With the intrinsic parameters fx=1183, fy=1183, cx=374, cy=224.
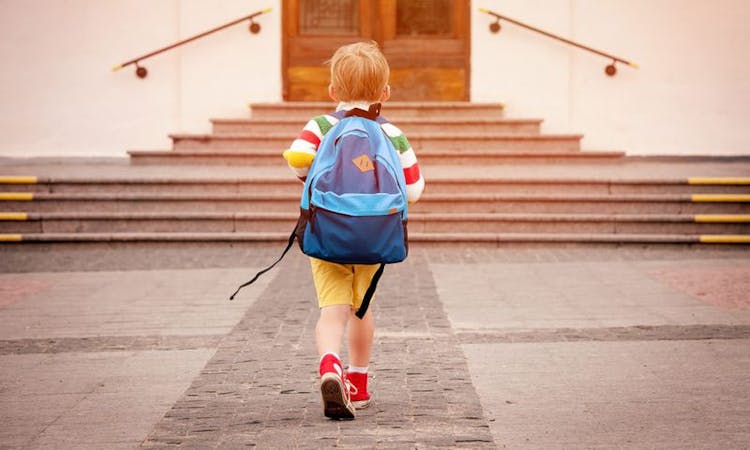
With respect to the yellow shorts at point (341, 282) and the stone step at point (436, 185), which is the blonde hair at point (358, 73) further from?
the stone step at point (436, 185)

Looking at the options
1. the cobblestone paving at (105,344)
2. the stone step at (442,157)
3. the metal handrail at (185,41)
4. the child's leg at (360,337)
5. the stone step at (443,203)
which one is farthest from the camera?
the metal handrail at (185,41)

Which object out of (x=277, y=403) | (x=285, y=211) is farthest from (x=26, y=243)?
(x=277, y=403)

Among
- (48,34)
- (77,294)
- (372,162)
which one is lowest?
(77,294)

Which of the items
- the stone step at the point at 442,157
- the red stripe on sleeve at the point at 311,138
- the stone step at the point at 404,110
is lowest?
the stone step at the point at 442,157

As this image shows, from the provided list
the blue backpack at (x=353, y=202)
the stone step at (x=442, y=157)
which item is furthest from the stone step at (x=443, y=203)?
the blue backpack at (x=353, y=202)

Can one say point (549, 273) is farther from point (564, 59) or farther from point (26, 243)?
point (564, 59)

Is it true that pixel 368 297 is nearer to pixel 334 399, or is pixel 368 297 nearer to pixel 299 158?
pixel 334 399

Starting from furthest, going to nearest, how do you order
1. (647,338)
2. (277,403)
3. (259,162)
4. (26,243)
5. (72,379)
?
(259,162), (26,243), (647,338), (72,379), (277,403)

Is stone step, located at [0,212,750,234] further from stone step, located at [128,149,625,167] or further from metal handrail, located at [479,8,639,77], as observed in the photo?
metal handrail, located at [479,8,639,77]

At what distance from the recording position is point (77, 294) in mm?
8703

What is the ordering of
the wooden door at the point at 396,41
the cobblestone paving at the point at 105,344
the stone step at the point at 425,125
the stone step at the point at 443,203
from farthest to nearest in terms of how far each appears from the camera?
1. the wooden door at the point at 396,41
2. the stone step at the point at 425,125
3. the stone step at the point at 443,203
4. the cobblestone paving at the point at 105,344

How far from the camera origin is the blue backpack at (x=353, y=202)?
478 cm

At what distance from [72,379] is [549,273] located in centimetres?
459

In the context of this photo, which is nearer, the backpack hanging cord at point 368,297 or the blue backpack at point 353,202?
the blue backpack at point 353,202
